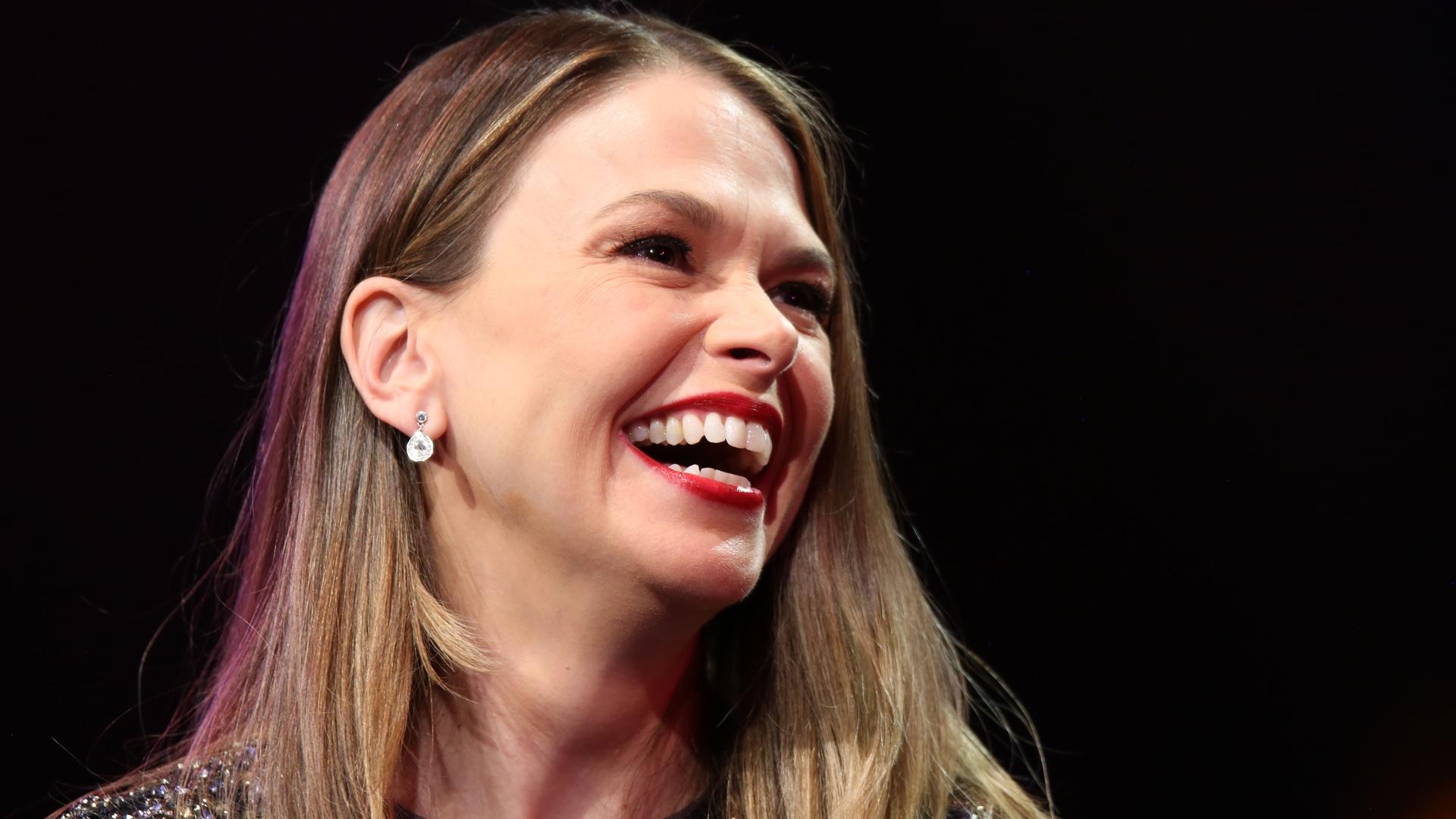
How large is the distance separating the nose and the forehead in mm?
129

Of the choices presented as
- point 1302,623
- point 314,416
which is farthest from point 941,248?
point 314,416

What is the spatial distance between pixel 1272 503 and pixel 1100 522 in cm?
25

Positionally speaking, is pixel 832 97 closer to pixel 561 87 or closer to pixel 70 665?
pixel 561 87

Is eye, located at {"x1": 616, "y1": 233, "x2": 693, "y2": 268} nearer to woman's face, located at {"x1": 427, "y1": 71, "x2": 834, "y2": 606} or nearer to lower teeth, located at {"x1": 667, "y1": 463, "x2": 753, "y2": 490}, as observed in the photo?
woman's face, located at {"x1": 427, "y1": 71, "x2": 834, "y2": 606}

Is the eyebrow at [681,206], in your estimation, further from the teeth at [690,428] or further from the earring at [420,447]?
the earring at [420,447]

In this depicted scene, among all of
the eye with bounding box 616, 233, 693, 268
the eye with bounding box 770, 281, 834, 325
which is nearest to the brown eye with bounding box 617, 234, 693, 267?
the eye with bounding box 616, 233, 693, 268

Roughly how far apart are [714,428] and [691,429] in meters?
0.03

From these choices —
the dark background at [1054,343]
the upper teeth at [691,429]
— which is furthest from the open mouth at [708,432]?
the dark background at [1054,343]

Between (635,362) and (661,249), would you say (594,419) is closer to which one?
(635,362)

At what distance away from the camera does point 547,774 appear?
1.65 meters

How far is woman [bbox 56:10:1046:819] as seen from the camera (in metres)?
1.54

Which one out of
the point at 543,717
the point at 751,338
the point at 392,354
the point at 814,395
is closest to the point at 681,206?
the point at 751,338

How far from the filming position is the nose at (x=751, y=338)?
5.06 feet

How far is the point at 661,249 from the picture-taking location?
160cm
